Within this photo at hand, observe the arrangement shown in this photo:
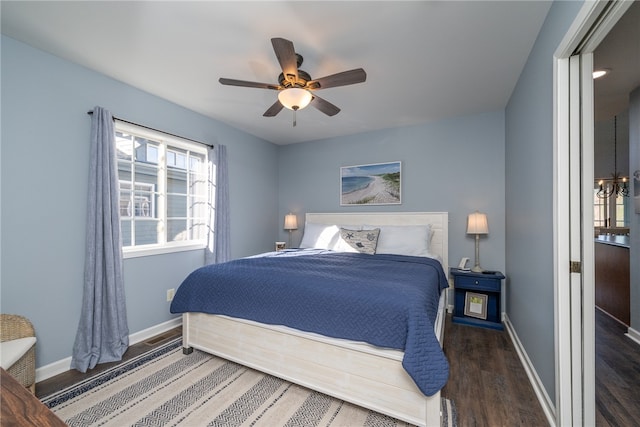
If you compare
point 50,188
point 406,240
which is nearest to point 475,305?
point 406,240

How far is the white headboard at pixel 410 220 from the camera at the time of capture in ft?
11.2

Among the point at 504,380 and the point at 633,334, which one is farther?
the point at 633,334

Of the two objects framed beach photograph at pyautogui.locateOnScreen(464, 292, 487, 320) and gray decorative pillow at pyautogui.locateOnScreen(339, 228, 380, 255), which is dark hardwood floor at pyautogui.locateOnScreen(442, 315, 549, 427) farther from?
gray decorative pillow at pyautogui.locateOnScreen(339, 228, 380, 255)

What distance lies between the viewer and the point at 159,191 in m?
2.91

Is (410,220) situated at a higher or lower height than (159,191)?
lower

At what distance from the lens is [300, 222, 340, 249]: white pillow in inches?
140

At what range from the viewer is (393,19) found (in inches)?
68.1

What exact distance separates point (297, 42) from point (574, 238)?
2095mm

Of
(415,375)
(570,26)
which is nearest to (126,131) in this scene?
(415,375)

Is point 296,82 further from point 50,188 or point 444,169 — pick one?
point 444,169

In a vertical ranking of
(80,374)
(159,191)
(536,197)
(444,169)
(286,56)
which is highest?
(286,56)

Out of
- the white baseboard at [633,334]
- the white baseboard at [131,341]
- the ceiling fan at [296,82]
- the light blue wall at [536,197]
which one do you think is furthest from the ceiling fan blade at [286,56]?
the white baseboard at [633,334]

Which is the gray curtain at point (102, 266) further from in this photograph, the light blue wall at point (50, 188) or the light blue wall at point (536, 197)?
the light blue wall at point (536, 197)

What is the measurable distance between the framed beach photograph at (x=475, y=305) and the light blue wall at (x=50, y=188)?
11.2 ft
